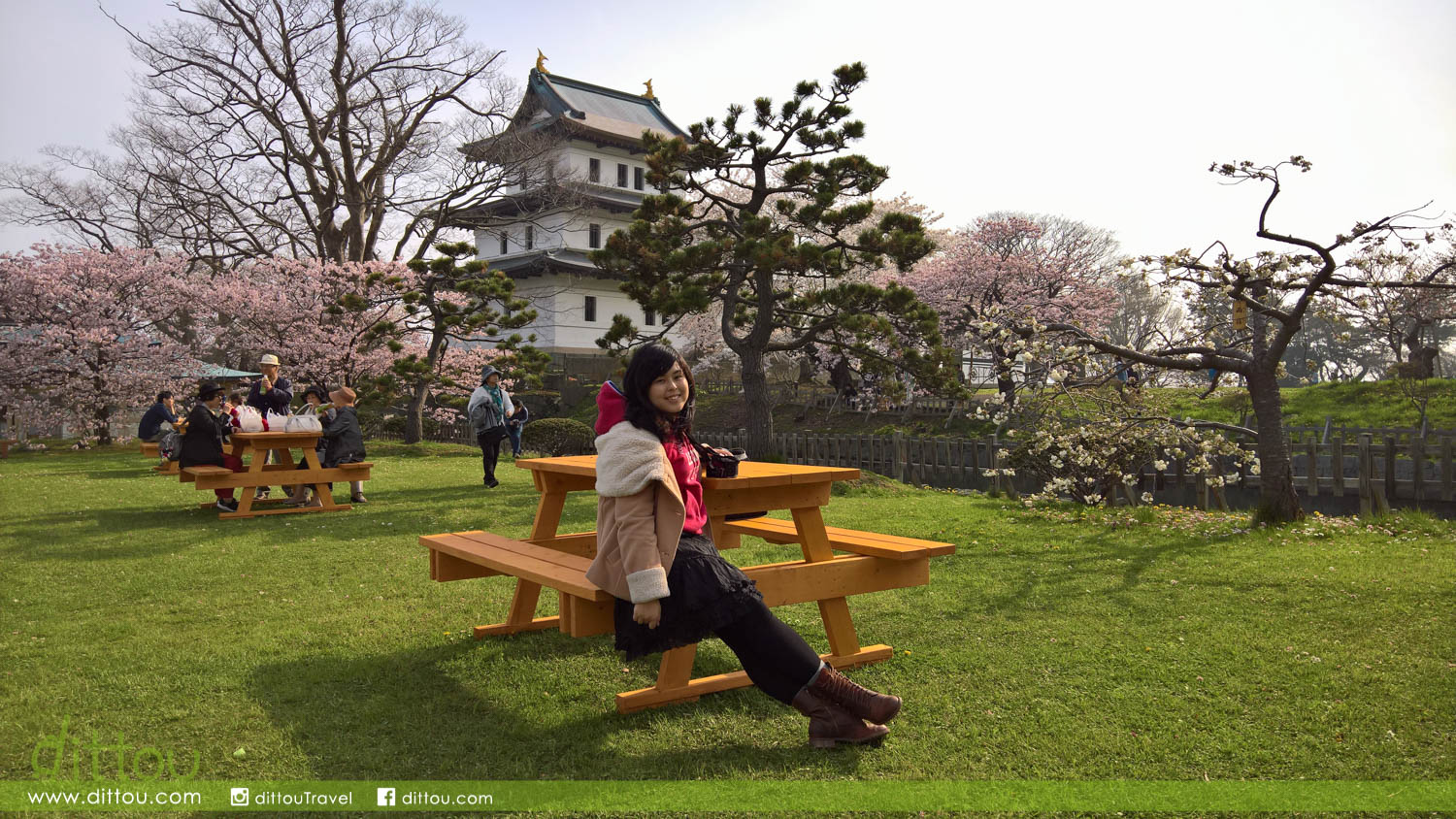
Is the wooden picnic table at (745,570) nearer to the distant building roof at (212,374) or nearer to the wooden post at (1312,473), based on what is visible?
the wooden post at (1312,473)

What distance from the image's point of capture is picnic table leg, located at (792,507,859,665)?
12.6 feet

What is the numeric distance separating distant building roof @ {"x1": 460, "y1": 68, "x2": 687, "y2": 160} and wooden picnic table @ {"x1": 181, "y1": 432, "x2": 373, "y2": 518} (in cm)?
2627

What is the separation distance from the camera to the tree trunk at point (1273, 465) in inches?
292

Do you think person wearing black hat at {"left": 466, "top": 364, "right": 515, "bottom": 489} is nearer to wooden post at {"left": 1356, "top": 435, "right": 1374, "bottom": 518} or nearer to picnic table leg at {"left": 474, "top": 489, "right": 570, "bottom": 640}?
picnic table leg at {"left": 474, "top": 489, "right": 570, "bottom": 640}

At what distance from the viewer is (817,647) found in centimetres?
424

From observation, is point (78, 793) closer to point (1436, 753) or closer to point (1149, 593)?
point (1436, 753)

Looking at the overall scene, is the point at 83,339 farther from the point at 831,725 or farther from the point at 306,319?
the point at 831,725

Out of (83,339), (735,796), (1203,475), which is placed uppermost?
(83,339)

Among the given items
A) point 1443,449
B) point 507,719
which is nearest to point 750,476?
point 507,719

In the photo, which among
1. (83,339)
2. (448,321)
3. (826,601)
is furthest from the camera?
(83,339)

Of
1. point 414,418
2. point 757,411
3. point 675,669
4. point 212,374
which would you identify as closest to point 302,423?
point 757,411

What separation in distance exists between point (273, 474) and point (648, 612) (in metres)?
7.43

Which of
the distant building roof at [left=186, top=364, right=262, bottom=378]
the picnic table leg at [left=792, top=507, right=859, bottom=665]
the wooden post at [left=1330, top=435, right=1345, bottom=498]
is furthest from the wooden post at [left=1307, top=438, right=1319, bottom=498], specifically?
the distant building roof at [left=186, top=364, right=262, bottom=378]

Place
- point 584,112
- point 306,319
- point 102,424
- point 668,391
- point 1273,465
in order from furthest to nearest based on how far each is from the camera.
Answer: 1. point 584,112
2. point 306,319
3. point 102,424
4. point 1273,465
5. point 668,391
